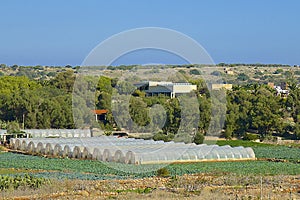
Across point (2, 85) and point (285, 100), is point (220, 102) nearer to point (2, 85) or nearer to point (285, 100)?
point (285, 100)

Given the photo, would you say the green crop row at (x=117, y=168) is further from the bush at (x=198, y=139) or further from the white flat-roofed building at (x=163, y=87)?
the white flat-roofed building at (x=163, y=87)

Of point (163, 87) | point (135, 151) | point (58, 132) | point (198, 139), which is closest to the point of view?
point (135, 151)

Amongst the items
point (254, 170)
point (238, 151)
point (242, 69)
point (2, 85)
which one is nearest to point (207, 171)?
point (254, 170)

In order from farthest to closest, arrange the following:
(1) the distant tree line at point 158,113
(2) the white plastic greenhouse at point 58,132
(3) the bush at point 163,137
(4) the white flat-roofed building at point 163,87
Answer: (4) the white flat-roofed building at point 163,87
(1) the distant tree line at point 158,113
(2) the white plastic greenhouse at point 58,132
(3) the bush at point 163,137

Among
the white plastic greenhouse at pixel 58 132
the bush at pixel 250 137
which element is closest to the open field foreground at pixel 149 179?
the white plastic greenhouse at pixel 58 132

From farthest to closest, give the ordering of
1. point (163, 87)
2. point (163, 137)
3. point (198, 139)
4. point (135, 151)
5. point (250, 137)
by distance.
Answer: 1. point (163, 87)
2. point (250, 137)
3. point (198, 139)
4. point (163, 137)
5. point (135, 151)

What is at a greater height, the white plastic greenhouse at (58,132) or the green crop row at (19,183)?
the white plastic greenhouse at (58,132)

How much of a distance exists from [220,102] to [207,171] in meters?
26.1

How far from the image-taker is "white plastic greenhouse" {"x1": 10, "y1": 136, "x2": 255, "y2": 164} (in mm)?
32875

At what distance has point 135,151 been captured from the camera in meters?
33.2

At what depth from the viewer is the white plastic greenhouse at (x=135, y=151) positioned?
32.9 metres

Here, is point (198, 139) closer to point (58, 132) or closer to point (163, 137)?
point (163, 137)

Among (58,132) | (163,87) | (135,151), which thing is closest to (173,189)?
(135,151)

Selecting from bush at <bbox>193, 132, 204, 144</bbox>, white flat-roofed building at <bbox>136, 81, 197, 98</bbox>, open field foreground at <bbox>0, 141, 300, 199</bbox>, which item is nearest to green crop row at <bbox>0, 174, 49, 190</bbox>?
open field foreground at <bbox>0, 141, 300, 199</bbox>
